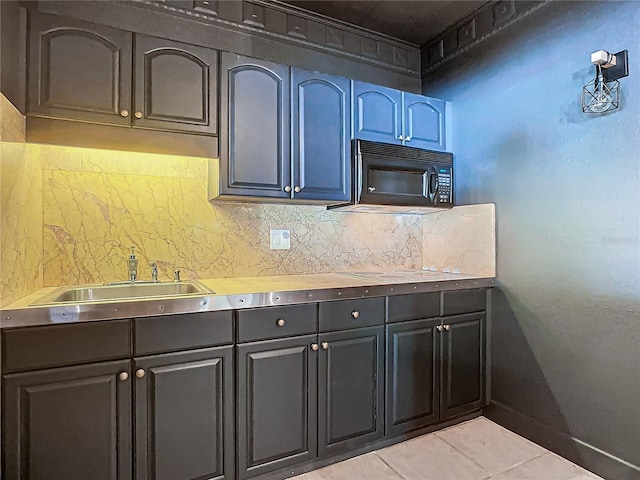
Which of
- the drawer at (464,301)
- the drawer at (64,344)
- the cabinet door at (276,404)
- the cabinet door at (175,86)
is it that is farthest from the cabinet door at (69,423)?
the drawer at (464,301)

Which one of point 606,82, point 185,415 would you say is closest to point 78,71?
point 185,415

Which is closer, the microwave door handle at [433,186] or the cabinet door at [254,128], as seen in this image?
the cabinet door at [254,128]

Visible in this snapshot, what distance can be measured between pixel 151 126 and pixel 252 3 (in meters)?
1.15

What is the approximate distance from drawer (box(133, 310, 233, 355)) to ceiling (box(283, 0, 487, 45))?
2029 mm

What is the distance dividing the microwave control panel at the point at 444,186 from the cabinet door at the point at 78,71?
1.88m

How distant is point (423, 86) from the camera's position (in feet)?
9.68

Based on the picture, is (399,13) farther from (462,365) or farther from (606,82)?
(462,365)

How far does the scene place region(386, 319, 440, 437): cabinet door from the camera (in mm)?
2035

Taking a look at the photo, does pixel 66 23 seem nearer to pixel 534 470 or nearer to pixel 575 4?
pixel 575 4

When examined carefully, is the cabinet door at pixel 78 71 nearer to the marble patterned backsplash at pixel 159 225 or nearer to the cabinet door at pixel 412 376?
the marble patterned backsplash at pixel 159 225

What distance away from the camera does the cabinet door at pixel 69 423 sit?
1.30 meters

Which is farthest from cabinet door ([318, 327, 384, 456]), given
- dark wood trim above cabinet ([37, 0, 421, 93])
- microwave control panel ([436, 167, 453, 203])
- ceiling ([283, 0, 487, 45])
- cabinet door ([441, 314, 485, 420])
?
ceiling ([283, 0, 487, 45])

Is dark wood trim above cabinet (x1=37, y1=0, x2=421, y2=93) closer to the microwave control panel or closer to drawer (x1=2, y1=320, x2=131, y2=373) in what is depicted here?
the microwave control panel

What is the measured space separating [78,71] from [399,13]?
195 cm
